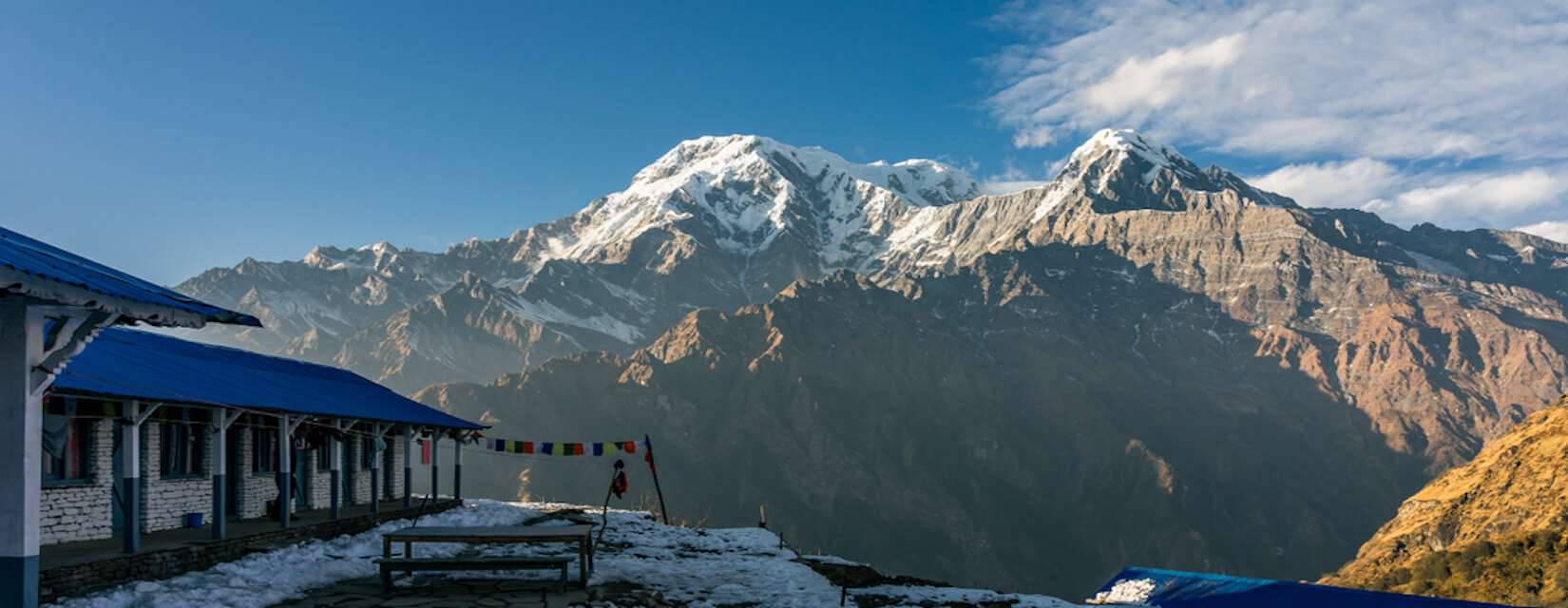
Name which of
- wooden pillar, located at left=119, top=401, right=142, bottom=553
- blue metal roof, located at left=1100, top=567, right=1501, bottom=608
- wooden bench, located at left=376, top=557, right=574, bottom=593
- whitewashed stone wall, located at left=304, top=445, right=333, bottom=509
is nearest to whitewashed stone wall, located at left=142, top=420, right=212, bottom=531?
wooden pillar, located at left=119, top=401, right=142, bottom=553

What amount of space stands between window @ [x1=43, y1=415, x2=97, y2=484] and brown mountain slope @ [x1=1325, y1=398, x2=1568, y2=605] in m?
33.4

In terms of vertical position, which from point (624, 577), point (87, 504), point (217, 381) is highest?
point (217, 381)

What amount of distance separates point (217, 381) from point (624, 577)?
10.2 meters

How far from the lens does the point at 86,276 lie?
10195 mm

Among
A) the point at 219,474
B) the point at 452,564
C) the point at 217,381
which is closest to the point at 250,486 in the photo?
the point at 217,381

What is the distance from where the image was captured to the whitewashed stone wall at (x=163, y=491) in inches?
874

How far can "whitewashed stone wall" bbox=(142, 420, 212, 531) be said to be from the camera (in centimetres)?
2220

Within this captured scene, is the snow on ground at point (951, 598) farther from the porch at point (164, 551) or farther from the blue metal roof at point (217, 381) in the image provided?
the blue metal roof at point (217, 381)

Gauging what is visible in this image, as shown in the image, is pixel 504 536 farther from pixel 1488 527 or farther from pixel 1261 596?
pixel 1488 527

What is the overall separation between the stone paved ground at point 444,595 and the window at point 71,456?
5779mm

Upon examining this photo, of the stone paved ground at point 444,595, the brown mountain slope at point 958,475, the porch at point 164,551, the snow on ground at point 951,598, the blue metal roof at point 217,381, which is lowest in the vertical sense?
Answer: the brown mountain slope at point 958,475

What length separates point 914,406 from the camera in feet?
644

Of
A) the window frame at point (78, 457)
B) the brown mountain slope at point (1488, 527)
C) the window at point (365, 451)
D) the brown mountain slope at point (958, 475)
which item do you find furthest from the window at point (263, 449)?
the brown mountain slope at point (958, 475)

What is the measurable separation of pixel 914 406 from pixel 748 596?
180338mm
